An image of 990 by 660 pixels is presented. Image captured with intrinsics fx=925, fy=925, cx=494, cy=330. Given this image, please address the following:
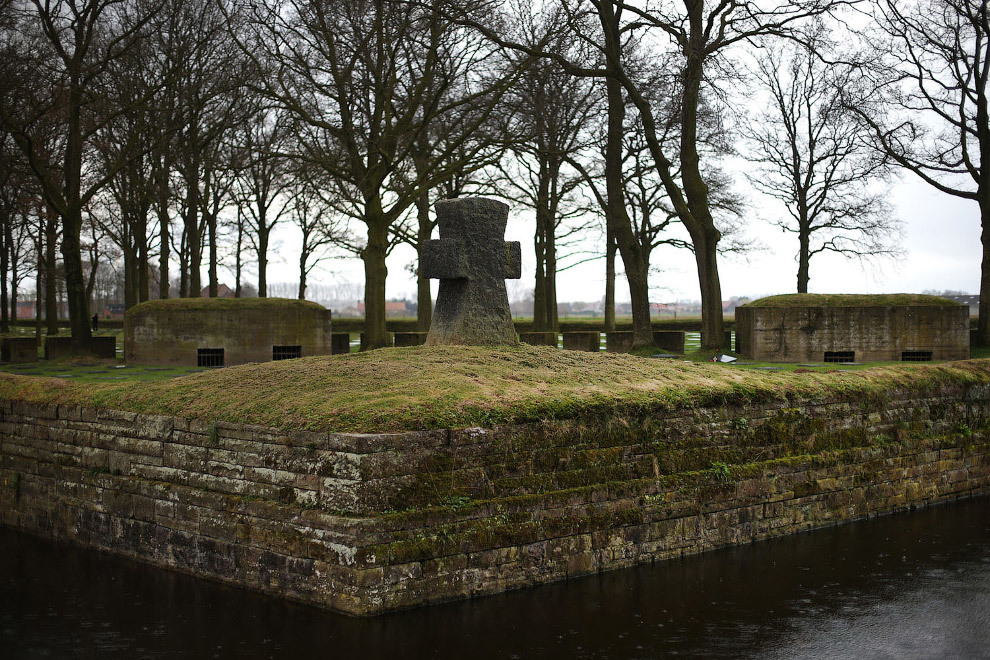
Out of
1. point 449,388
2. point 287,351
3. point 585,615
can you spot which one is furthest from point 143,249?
point 585,615

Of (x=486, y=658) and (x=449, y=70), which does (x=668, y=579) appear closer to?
(x=486, y=658)

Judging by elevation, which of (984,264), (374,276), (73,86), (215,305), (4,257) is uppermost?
(73,86)

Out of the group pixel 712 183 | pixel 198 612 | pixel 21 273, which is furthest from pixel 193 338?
pixel 21 273

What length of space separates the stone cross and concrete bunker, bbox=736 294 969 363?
1023 cm

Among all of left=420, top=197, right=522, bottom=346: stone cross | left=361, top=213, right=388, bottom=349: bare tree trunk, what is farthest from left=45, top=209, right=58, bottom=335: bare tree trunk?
left=420, top=197, right=522, bottom=346: stone cross

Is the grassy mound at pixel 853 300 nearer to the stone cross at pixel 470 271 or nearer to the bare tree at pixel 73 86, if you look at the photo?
the stone cross at pixel 470 271

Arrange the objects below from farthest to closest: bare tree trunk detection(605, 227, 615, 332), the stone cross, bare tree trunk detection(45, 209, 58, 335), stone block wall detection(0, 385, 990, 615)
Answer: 1. bare tree trunk detection(605, 227, 615, 332)
2. bare tree trunk detection(45, 209, 58, 335)
3. the stone cross
4. stone block wall detection(0, 385, 990, 615)

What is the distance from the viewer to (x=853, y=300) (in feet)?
70.9

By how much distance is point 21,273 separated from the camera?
146 ft

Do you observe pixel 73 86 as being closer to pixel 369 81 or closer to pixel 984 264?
pixel 369 81

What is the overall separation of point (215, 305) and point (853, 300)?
15.0 meters

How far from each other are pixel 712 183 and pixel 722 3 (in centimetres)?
1172

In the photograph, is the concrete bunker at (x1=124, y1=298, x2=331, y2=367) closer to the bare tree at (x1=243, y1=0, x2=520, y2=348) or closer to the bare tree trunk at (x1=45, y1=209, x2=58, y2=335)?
the bare tree at (x1=243, y1=0, x2=520, y2=348)

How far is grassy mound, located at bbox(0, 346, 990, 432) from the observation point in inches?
350
